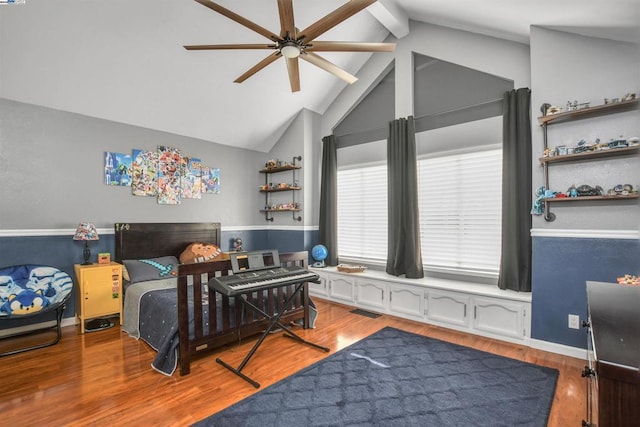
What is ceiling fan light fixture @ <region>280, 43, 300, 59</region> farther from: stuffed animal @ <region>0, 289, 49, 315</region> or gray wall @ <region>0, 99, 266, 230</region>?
stuffed animal @ <region>0, 289, 49, 315</region>

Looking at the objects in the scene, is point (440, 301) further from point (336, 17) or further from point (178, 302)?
point (336, 17)

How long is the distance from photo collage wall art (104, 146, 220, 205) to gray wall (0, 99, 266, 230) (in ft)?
0.26

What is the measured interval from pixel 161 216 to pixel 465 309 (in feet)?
13.5

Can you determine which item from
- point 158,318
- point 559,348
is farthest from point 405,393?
point 158,318

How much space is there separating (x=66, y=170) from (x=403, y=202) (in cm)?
412

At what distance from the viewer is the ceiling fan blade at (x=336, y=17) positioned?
76.2 inches

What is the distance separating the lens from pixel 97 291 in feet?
11.0

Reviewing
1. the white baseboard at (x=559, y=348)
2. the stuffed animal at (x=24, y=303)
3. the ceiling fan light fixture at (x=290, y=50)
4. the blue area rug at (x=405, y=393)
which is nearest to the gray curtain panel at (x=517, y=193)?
the white baseboard at (x=559, y=348)

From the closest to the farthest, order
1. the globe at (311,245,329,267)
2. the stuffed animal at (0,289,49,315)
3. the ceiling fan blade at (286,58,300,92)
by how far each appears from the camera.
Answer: the ceiling fan blade at (286,58,300,92) → the stuffed animal at (0,289,49,315) → the globe at (311,245,329,267)

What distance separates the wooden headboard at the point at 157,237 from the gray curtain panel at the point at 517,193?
159 inches

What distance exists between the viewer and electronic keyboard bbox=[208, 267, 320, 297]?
2.38 metres

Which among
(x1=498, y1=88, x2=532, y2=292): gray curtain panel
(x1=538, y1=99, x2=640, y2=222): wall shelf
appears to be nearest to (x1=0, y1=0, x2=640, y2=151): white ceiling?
(x1=538, y1=99, x2=640, y2=222): wall shelf

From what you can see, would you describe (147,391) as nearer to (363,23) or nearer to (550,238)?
(550,238)

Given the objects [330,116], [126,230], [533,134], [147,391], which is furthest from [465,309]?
[126,230]
